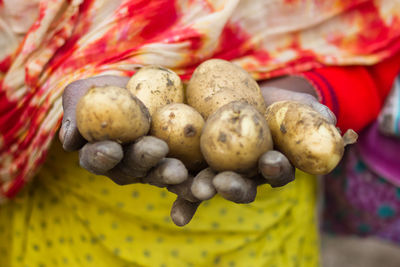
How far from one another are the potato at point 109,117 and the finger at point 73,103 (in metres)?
0.03

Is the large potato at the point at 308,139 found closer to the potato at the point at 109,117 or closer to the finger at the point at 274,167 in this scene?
the finger at the point at 274,167

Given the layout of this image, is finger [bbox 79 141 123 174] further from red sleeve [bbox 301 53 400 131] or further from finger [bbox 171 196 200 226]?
red sleeve [bbox 301 53 400 131]

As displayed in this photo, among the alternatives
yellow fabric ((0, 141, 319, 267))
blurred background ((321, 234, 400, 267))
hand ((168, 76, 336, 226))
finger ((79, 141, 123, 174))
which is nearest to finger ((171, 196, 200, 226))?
hand ((168, 76, 336, 226))

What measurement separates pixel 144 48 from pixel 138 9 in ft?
0.24

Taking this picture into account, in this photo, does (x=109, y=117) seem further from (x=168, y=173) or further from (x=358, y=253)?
(x=358, y=253)

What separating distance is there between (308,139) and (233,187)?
0.46 feet

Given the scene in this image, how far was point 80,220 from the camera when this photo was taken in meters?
0.81

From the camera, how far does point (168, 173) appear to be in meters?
0.50

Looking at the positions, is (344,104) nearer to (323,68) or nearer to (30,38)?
(323,68)

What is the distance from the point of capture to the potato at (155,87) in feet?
2.07

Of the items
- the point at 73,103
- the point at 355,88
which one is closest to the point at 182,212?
the point at 73,103

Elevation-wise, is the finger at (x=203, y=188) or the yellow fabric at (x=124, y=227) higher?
the finger at (x=203, y=188)

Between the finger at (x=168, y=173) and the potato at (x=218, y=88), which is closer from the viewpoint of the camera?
the finger at (x=168, y=173)

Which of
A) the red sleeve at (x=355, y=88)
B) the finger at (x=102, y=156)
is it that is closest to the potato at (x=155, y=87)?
the finger at (x=102, y=156)
